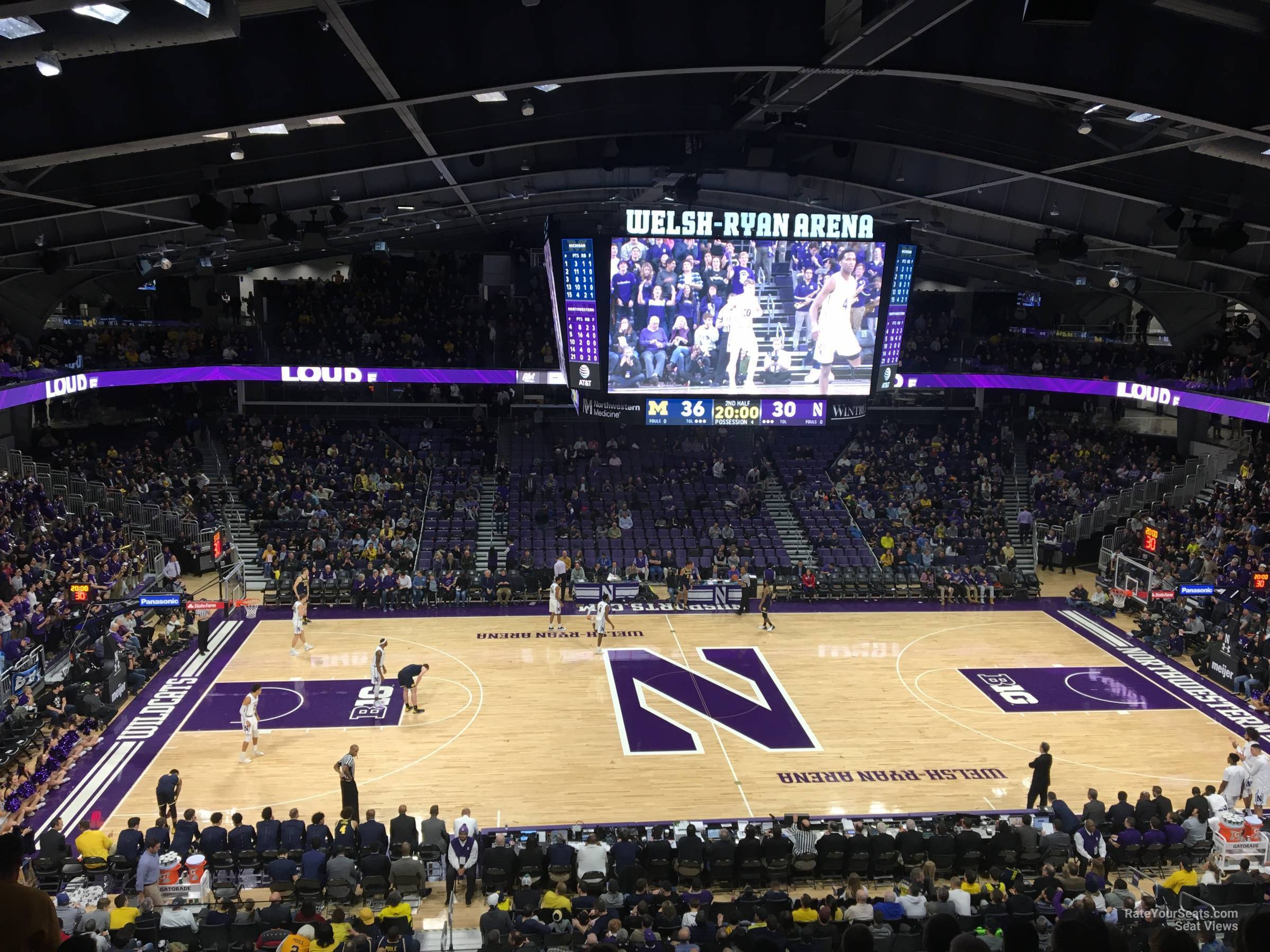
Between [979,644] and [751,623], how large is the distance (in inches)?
233

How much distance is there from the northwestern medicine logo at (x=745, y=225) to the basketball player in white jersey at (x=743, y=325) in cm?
139

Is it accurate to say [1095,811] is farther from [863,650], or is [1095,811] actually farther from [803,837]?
[863,650]

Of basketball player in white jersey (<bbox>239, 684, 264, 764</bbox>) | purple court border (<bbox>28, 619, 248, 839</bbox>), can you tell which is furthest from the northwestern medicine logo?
purple court border (<bbox>28, 619, 248, 839</bbox>)

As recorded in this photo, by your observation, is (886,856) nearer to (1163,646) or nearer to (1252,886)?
(1252,886)

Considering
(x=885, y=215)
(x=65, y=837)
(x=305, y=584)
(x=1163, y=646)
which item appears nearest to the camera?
(x=65, y=837)

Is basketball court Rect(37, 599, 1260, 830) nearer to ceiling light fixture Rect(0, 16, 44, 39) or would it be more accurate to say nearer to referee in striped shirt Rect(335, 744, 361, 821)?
referee in striped shirt Rect(335, 744, 361, 821)

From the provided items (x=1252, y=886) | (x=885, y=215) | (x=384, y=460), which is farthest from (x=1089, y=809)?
(x=384, y=460)

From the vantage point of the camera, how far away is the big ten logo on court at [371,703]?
19.8m

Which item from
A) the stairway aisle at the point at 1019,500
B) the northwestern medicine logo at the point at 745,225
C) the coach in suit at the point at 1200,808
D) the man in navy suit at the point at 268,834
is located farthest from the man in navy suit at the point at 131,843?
the stairway aisle at the point at 1019,500

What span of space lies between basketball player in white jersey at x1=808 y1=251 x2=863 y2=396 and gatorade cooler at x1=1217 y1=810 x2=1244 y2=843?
39.8ft

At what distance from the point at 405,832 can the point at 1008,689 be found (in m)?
14.4

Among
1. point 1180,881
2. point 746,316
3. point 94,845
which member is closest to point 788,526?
point 746,316

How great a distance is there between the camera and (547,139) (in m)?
18.1

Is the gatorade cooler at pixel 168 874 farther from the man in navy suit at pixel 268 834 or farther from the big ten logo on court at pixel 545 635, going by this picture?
the big ten logo on court at pixel 545 635
